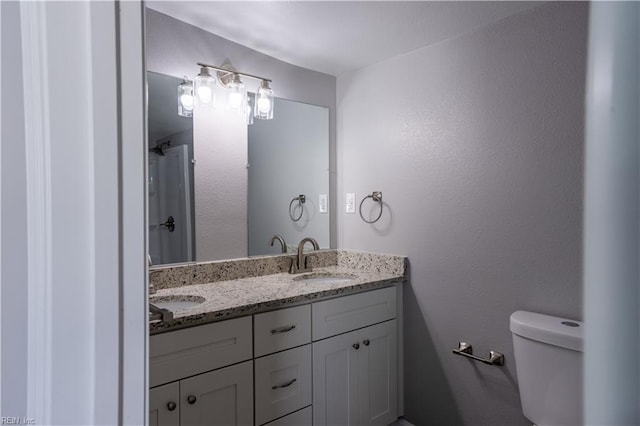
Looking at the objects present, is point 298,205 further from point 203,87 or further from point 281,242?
point 203,87

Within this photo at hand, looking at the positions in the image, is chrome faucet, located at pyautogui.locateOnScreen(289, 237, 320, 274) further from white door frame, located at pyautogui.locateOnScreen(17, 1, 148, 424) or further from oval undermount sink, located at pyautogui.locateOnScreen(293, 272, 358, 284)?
white door frame, located at pyautogui.locateOnScreen(17, 1, 148, 424)

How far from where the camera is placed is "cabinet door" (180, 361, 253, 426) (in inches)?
49.6

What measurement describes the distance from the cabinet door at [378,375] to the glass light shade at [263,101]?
1309 millimetres

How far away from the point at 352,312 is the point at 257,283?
500 millimetres

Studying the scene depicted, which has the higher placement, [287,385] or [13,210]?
[13,210]

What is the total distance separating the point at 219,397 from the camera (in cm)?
133

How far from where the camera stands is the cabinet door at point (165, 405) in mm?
1187

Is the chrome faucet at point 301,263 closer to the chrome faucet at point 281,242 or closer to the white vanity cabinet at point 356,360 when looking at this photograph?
the chrome faucet at point 281,242

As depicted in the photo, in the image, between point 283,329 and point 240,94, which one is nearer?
point 283,329

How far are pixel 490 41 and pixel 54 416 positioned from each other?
6.40ft

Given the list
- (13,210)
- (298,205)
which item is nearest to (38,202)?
(13,210)

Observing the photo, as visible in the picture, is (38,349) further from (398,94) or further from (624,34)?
(398,94)

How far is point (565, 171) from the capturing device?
1.45 m

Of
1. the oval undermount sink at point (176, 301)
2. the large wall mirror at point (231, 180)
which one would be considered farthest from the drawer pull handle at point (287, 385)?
the large wall mirror at point (231, 180)
